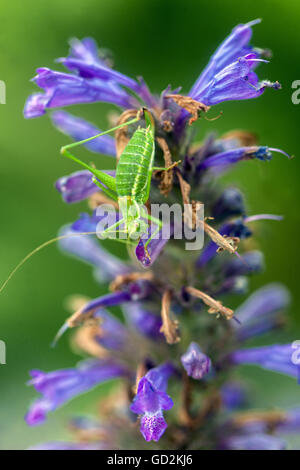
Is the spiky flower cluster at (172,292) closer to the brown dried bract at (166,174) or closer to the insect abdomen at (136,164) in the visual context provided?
the brown dried bract at (166,174)

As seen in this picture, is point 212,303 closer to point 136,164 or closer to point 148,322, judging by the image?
point 148,322

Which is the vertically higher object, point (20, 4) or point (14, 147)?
point (20, 4)

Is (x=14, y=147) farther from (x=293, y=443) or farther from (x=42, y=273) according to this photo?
(x=293, y=443)

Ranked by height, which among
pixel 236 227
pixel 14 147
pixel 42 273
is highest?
pixel 14 147

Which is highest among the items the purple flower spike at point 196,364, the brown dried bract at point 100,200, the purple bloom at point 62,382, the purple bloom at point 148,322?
→ the brown dried bract at point 100,200

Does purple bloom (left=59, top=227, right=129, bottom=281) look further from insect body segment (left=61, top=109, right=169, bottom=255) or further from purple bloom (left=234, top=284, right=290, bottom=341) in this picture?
purple bloom (left=234, top=284, right=290, bottom=341)

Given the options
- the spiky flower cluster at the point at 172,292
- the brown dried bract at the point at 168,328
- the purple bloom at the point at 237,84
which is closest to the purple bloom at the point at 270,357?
the spiky flower cluster at the point at 172,292

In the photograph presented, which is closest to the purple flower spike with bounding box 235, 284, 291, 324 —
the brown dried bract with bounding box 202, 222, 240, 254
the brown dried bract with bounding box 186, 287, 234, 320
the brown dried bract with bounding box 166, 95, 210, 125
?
the brown dried bract with bounding box 186, 287, 234, 320

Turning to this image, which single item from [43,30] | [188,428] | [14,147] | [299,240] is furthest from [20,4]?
[188,428]
